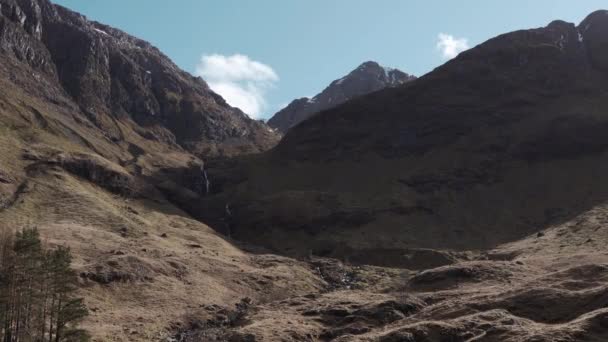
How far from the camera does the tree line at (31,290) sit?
55406 mm

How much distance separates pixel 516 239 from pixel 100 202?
8689 cm

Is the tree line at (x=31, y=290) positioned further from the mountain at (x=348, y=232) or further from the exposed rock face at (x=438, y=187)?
the exposed rock face at (x=438, y=187)

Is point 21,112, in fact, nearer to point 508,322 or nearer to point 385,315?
point 385,315

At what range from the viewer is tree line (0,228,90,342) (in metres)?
55.4

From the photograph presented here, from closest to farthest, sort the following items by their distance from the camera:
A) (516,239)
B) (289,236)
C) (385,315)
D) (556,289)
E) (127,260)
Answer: (556,289) → (385,315) → (127,260) → (516,239) → (289,236)

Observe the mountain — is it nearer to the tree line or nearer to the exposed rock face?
the exposed rock face

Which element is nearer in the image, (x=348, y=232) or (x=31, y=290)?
(x=31, y=290)

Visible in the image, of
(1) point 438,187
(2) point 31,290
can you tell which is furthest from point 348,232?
(2) point 31,290

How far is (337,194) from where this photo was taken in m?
168

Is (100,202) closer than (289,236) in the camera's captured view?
Yes

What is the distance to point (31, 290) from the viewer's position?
2231 inches

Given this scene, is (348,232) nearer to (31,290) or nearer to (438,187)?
(438,187)

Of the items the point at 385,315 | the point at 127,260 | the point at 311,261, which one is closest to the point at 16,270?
the point at 127,260

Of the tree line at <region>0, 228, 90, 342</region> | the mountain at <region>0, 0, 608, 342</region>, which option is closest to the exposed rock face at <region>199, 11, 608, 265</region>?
the mountain at <region>0, 0, 608, 342</region>
